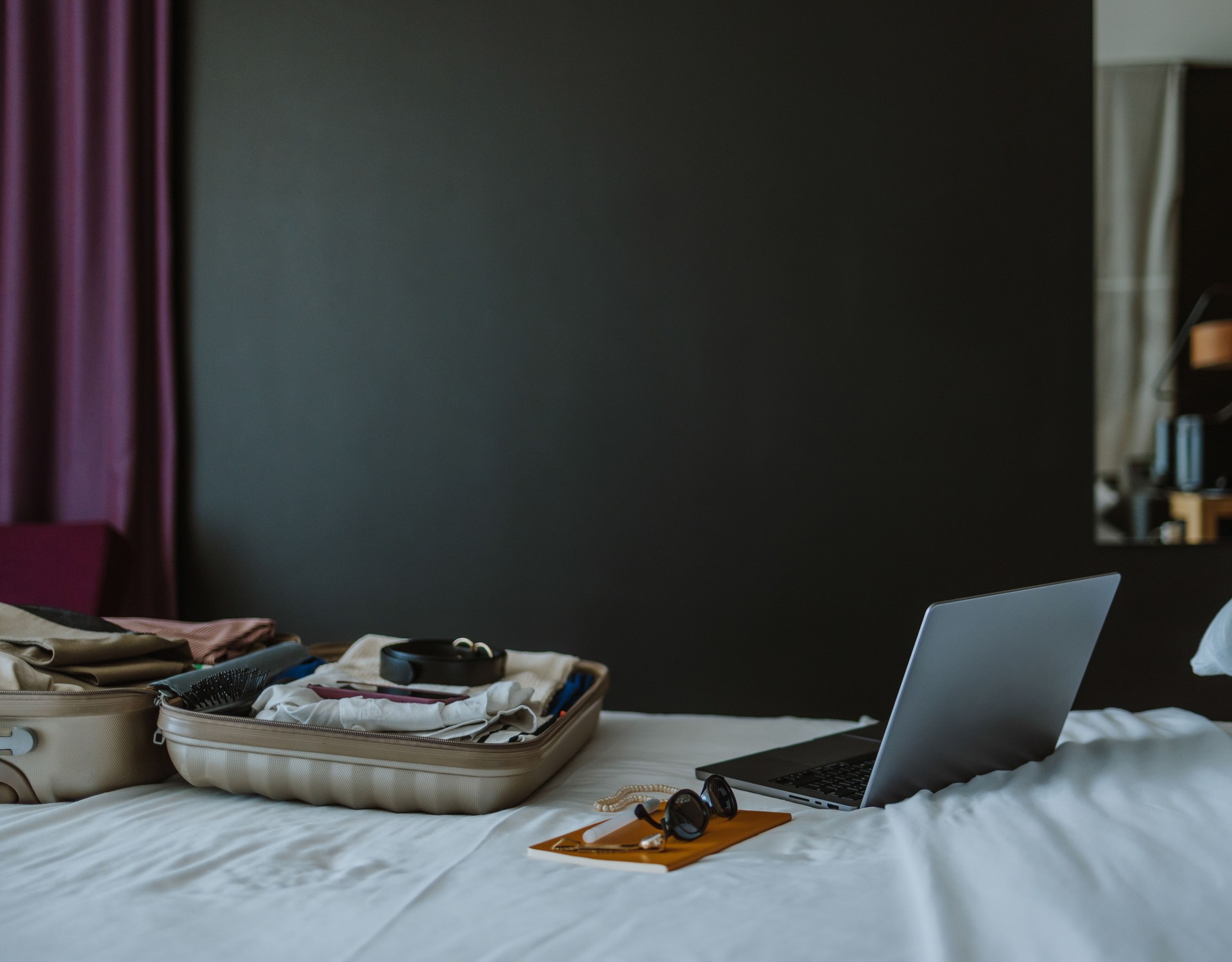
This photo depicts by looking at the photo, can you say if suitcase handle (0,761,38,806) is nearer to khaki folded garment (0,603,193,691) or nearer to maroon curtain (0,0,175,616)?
khaki folded garment (0,603,193,691)

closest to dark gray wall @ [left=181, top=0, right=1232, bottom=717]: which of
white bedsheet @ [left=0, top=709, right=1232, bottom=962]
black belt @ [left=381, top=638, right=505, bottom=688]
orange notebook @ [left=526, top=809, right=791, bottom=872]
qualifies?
black belt @ [left=381, top=638, right=505, bottom=688]

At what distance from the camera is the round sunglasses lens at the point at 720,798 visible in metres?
1.06

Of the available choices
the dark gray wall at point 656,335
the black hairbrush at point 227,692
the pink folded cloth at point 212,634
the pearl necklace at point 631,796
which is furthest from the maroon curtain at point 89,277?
the pearl necklace at point 631,796

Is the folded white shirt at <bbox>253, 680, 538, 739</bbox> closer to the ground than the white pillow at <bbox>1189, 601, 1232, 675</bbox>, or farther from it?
closer to the ground

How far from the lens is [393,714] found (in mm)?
1178

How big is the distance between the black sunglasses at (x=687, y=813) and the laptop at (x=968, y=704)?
0.08 meters

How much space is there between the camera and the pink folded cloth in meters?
1.51

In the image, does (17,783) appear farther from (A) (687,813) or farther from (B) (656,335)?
(B) (656,335)

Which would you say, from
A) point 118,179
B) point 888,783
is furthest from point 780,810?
point 118,179

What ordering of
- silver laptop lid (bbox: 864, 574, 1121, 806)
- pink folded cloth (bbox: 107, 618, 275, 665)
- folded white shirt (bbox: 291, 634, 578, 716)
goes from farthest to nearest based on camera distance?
pink folded cloth (bbox: 107, 618, 275, 665) < folded white shirt (bbox: 291, 634, 578, 716) < silver laptop lid (bbox: 864, 574, 1121, 806)

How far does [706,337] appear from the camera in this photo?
2154 millimetres

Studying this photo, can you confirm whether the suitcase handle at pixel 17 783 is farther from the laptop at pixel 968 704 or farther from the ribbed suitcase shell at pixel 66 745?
the laptop at pixel 968 704

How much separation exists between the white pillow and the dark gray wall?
0.78m

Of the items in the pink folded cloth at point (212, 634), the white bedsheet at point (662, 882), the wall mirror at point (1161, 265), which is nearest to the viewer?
the white bedsheet at point (662, 882)
